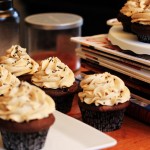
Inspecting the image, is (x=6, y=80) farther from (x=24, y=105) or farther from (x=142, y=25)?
(x=142, y=25)

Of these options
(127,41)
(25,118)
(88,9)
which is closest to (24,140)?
(25,118)

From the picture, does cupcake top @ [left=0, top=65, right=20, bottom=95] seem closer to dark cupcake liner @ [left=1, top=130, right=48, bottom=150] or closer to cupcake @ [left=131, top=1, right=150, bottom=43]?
dark cupcake liner @ [left=1, top=130, right=48, bottom=150]

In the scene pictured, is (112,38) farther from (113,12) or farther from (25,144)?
(113,12)

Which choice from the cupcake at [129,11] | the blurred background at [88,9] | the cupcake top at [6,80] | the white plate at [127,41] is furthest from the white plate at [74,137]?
the blurred background at [88,9]

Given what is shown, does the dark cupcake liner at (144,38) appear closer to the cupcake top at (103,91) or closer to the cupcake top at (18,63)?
the cupcake top at (103,91)

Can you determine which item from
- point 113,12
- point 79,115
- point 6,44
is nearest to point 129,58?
point 79,115
